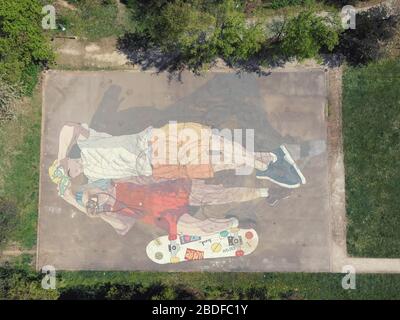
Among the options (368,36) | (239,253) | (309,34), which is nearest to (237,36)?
(309,34)

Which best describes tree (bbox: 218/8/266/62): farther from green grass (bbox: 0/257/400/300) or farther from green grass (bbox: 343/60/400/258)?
green grass (bbox: 0/257/400/300)

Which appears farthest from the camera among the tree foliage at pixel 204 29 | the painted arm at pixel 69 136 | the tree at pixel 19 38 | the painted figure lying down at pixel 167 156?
the painted arm at pixel 69 136

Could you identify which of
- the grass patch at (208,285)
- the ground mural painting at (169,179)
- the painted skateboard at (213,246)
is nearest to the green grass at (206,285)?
the grass patch at (208,285)

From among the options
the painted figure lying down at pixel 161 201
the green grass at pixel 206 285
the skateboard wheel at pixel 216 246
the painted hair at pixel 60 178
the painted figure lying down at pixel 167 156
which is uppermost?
the painted figure lying down at pixel 167 156

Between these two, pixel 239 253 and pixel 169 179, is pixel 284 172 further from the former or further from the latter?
pixel 169 179

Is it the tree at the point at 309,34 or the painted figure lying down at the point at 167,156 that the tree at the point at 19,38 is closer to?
the painted figure lying down at the point at 167,156

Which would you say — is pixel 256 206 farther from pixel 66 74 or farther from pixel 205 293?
pixel 66 74

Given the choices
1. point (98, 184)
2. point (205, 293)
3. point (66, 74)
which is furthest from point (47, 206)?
point (205, 293)
